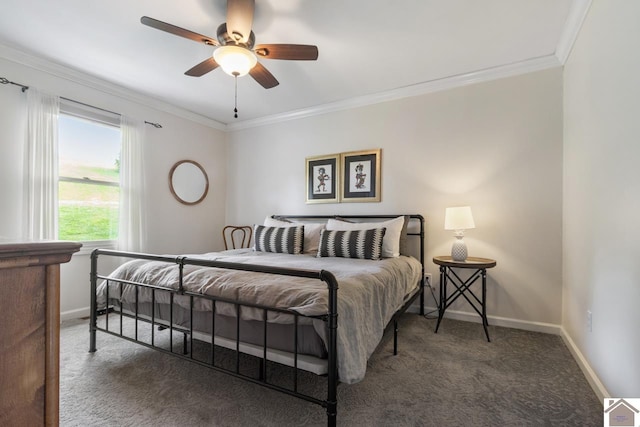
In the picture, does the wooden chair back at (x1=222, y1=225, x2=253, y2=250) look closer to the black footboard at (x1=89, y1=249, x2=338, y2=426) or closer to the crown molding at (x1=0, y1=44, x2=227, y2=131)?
the crown molding at (x1=0, y1=44, x2=227, y2=131)

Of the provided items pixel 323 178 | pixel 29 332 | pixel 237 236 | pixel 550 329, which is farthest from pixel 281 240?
pixel 29 332

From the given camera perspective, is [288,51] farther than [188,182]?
No

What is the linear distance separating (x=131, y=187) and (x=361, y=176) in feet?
8.94

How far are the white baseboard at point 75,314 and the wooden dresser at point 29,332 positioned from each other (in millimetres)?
3192

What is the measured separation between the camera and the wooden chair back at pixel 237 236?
4.50 meters

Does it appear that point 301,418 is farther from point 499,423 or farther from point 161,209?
point 161,209

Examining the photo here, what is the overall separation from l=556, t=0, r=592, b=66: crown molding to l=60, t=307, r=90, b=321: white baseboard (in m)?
5.01

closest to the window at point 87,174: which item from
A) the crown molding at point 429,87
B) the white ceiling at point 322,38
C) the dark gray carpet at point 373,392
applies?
the white ceiling at point 322,38

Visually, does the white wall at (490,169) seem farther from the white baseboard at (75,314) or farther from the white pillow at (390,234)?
the white baseboard at (75,314)

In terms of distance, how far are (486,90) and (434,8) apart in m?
1.26

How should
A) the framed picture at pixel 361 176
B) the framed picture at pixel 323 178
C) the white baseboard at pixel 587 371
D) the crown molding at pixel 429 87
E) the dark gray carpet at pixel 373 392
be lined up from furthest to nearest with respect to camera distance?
the framed picture at pixel 323 178 < the framed picture at pixel 361 176 < the crown molding at pixel 429 87 < the white baseboard at pixel 587 371 < the dark gray carpet at pixel 373 392

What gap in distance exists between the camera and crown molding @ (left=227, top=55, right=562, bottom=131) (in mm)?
2770

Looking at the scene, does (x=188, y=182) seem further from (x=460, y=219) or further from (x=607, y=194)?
(x=607, y=194)

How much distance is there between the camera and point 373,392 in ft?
5.79
